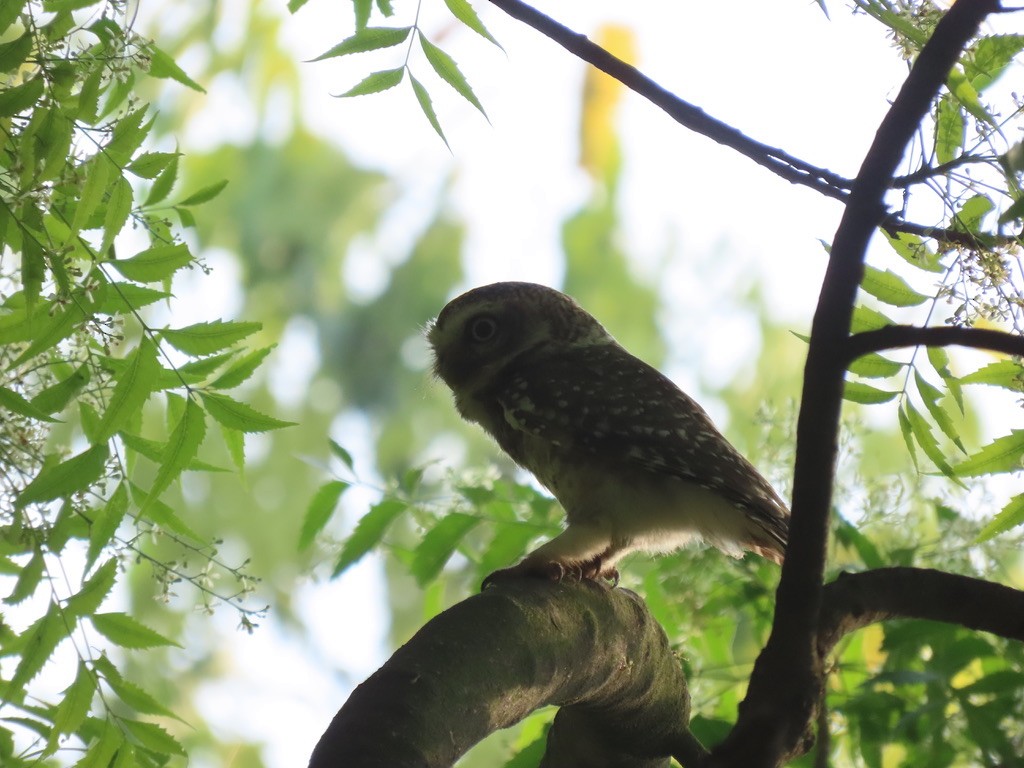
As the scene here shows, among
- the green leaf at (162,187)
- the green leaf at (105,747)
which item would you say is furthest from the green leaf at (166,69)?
the green leaf at (105,747)

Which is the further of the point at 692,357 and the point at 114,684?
the point at 692,357

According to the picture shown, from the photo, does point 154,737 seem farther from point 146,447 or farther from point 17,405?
point 17,405

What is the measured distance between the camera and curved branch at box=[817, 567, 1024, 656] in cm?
155

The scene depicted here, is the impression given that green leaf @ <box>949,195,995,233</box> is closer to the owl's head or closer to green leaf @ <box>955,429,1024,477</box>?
green leaf @ <box>955,429,1024,477</box>

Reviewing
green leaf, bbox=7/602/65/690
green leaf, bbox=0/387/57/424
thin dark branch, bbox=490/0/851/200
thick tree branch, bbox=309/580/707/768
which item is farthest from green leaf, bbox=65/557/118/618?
thin dark branch, bbox=490/0/851/200

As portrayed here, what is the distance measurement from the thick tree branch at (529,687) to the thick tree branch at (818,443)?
258 mm

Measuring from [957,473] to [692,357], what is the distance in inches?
184

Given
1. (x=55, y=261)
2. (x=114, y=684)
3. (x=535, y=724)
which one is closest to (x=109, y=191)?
(x=55, y=261)

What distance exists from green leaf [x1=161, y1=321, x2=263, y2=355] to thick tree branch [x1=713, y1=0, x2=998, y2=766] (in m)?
0.76

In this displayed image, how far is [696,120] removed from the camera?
1.55 metres

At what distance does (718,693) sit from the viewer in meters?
2.55

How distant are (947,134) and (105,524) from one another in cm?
125

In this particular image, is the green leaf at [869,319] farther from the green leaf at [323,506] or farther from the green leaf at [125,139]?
the green leaf at [323,506]

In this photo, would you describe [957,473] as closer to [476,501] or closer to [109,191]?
Result: [476,501]
